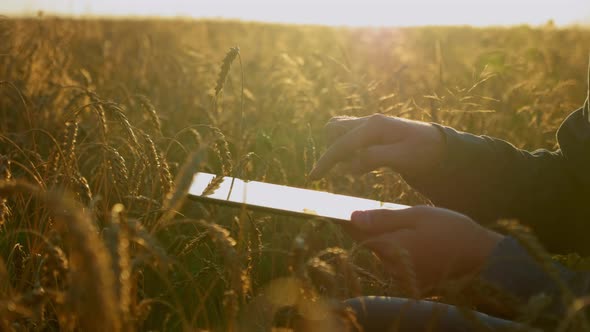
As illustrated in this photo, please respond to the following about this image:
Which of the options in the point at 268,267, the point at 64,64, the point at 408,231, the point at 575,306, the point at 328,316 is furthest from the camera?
the point at 64,64

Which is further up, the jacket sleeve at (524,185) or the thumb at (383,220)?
the jacket sleeve at (524,185)

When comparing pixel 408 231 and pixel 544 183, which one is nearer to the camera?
pixel 408 231

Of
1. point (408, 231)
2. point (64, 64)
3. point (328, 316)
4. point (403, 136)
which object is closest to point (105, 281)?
point (328, 316)

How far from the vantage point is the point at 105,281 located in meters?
0.71

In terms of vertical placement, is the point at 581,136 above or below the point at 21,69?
below

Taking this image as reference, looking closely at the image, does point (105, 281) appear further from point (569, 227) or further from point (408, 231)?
point (569, 227)

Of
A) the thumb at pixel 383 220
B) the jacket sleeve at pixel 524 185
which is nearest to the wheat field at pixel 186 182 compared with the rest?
the thumb at pixel 383 220

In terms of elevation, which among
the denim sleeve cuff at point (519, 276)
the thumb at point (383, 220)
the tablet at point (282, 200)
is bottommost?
the denim sleeve cuff at point (519, 276)

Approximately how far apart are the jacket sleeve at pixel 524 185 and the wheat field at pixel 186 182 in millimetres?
292

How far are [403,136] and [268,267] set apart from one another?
704 millimetres

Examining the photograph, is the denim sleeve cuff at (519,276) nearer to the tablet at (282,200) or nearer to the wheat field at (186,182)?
the wheat field at (186,182)

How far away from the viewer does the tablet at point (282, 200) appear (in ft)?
5.32

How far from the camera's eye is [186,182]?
3.13 ft

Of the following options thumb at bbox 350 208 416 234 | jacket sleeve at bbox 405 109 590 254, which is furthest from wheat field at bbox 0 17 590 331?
jacket sleeve at bbox 405 109 590 254
